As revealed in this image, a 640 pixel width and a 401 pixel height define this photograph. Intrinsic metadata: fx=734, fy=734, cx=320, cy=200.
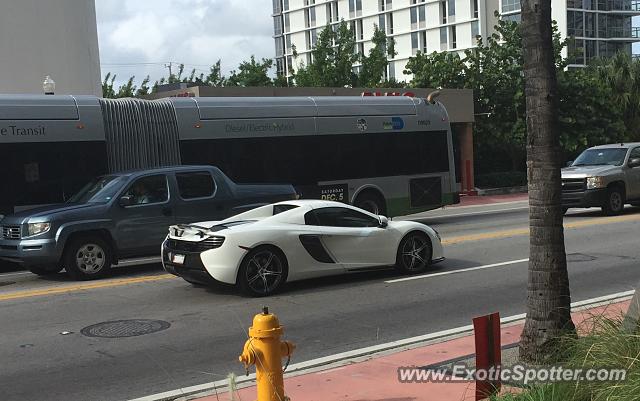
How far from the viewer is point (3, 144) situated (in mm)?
→ 13695

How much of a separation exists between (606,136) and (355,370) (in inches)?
1321

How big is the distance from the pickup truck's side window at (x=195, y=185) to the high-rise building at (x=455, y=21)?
71746 millimetres

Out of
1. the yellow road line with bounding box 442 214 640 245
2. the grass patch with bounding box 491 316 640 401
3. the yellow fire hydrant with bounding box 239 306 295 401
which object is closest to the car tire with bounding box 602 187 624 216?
the yellow road line with bounding box 442 214 640 245

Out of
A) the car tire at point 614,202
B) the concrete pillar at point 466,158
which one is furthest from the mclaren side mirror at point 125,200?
the concrete pillar at point 466,158

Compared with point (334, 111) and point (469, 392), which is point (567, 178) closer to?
point (334, 111)

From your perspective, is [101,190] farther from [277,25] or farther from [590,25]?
[277,25]

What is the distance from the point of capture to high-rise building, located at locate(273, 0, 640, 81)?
279ft

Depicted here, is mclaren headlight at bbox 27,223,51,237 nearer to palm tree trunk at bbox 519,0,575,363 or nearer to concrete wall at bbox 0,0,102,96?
palm tree trunk at bbox 519,0,575,363

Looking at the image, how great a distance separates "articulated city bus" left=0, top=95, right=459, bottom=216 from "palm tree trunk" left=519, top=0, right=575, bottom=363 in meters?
10.8

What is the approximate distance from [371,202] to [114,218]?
315 inches

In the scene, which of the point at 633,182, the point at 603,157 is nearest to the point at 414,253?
the point at 633,182

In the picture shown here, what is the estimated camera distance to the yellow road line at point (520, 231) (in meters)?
16.4

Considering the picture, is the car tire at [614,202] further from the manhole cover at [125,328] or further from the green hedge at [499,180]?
the manhole cover at [125,328]

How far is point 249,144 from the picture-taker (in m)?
16.9
